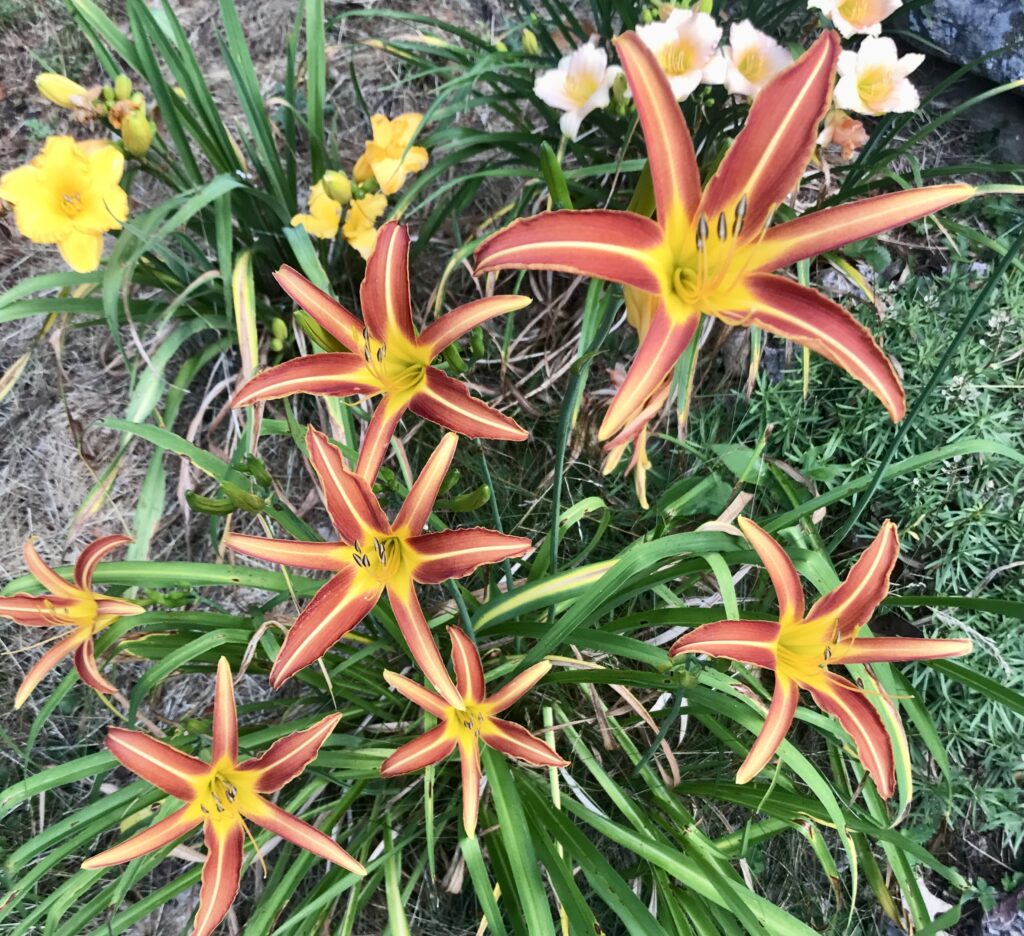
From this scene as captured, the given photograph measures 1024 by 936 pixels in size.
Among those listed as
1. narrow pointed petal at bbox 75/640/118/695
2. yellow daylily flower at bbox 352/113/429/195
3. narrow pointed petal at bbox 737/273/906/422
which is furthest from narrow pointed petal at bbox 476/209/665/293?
yellow daylily flower at bbox 352/113/429/195

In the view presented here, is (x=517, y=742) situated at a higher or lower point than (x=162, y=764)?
higher

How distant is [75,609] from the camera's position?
3.70ft

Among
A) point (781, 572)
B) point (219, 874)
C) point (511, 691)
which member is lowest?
point (219, 874)

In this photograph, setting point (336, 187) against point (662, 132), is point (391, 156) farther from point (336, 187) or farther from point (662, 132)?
point (662, 132)

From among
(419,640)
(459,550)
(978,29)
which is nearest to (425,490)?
(459,550)

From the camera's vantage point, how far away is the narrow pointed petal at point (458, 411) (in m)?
0.83

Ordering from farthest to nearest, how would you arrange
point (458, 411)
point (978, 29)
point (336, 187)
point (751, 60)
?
point (978, 29) < point (336, 187) < point (751, 60) < point (458, 411)

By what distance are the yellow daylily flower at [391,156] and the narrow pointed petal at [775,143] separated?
1.01 metres

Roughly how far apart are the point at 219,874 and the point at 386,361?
74 cm

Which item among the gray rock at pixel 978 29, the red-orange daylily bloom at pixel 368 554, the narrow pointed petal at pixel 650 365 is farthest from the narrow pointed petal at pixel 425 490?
the gray rock at pixel 978 29

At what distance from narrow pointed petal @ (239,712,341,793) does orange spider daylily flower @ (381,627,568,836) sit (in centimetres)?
10

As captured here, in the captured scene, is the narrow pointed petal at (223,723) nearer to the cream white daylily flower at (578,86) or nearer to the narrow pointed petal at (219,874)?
the narrow pointed petal at (219,874)

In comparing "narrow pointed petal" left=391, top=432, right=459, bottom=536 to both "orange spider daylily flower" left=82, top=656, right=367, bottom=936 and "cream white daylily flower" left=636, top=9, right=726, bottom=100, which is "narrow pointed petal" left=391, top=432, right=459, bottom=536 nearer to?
"orange spider daylily flower" left=82, top=656, right=367, bottom=936

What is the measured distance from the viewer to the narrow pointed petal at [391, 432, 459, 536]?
886 millimetres
